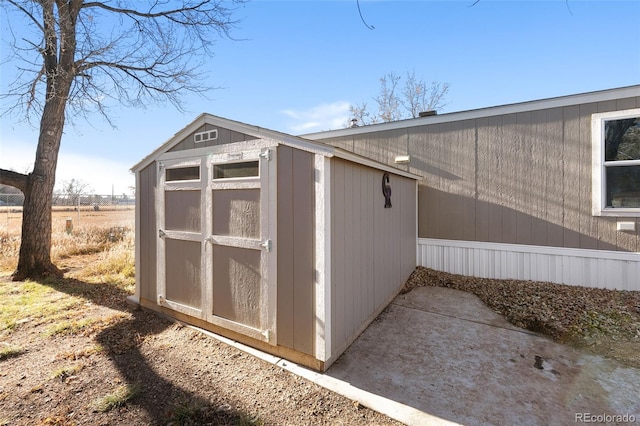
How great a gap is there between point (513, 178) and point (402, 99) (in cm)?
1077

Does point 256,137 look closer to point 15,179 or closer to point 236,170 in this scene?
point 236,170

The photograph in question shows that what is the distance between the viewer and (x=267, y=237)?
276 cm

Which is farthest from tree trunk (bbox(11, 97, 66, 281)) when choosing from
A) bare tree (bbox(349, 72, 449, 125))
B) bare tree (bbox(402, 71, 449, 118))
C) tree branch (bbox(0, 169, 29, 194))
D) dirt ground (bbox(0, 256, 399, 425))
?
bare tree (bbox(402, 71, 449, 118))

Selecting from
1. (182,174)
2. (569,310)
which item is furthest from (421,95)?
(182,174)

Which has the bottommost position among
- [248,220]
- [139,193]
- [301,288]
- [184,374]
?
[184,374]

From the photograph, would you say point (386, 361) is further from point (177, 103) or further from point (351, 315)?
point (177, 103)

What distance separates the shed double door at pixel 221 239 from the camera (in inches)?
109

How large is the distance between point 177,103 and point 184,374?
7.23m

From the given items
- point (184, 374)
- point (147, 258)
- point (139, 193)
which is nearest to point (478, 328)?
point (184, 374)

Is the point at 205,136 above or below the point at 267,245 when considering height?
above

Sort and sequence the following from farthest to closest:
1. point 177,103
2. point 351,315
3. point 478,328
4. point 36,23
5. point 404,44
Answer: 1. point 177,103
2. point 404,44
3. point 36,23
4. point 478,328
5. point 351,315

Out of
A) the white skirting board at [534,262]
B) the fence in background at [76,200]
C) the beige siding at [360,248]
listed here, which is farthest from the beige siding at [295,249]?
the fence in background at [76,200]

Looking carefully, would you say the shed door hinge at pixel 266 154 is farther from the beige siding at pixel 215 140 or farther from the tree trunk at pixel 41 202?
the tree trunk at pixel 41 202

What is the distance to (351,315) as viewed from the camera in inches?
113
